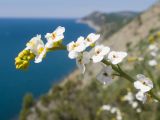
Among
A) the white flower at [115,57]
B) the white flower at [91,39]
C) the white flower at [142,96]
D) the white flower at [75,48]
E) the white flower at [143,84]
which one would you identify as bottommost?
the white flower at [142,96]

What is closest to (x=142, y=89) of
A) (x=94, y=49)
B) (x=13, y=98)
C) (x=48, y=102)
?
(x=94, y=49)

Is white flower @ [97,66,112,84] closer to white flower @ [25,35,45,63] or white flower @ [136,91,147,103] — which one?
white flower @ [136,91,147,103]

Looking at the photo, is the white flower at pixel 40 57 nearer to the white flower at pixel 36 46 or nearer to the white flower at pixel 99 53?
the white flower at pixel 36 46

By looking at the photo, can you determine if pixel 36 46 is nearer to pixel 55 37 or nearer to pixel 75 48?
pixel 55 37

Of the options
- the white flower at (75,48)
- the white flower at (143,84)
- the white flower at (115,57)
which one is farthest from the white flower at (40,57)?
the white flower at (143,84)

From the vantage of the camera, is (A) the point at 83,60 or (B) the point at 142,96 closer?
(A) the point at 83,60

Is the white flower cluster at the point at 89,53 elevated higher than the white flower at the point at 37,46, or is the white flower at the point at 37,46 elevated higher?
the white flower at the point at 37,46

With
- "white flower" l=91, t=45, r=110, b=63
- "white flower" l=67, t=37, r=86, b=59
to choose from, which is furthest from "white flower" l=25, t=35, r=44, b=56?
"white flower" l=91, t=45, r=110, b=63

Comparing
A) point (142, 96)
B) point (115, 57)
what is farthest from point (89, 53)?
point (142, 96)
